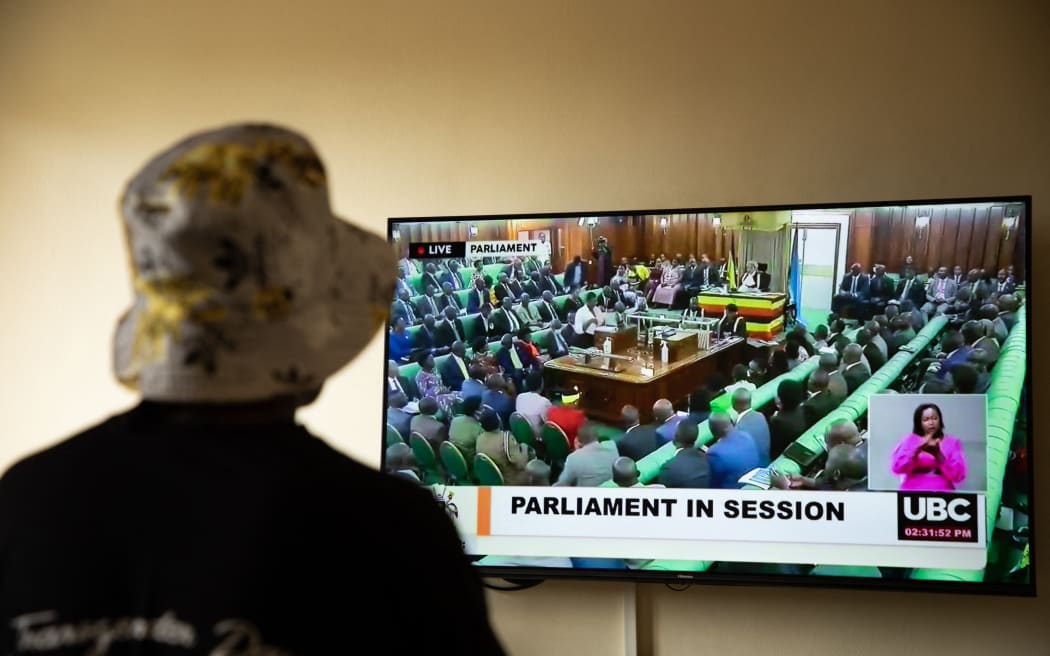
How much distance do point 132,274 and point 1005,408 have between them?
1850 mm

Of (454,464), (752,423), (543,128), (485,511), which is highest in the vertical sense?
(543,128)

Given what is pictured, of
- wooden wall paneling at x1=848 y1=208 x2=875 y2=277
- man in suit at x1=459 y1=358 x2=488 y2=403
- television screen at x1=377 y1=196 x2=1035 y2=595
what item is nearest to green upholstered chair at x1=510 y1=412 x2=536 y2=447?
television screen at x1=377 y1=196 x2=1035 y2=595

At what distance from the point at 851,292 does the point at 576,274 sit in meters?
0.63

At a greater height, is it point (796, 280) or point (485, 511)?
point (796, 280)

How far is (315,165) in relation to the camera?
2.64ft

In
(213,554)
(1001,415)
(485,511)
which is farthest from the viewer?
(485,511)

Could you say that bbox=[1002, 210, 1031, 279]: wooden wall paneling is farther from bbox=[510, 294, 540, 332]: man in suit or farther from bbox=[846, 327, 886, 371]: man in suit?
bbox=[510, 294, 540, 332]: man in suit

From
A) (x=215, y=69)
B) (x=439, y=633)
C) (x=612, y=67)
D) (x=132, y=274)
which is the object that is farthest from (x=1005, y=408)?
(x=215, y=69)

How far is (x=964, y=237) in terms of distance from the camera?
208 cm

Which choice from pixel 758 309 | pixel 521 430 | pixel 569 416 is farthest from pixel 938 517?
pixel 521 430

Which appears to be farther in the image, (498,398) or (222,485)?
(498,398)

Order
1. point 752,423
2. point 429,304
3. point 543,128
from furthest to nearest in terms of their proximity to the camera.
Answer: point 543,128
point 429,304
point 752,423

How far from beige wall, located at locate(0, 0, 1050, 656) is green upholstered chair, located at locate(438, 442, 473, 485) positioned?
0.96ft

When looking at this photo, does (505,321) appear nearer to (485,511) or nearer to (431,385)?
(431,385)
